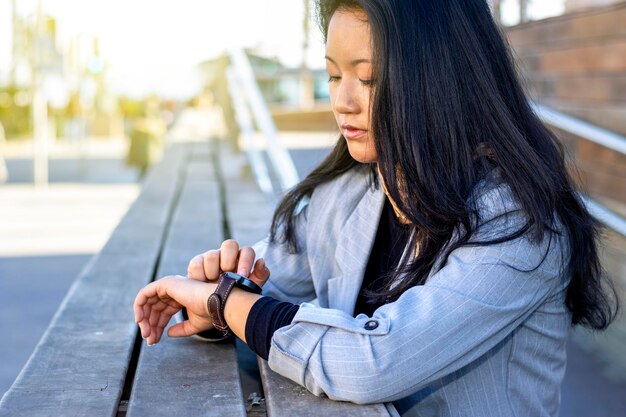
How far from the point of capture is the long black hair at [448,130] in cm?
163

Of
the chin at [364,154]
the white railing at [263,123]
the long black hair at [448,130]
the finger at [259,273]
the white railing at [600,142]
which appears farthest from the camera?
the white railing at [263,123]

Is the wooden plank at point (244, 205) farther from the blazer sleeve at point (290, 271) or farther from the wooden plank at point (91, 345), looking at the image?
the blazer sleeve at point (290, 271)

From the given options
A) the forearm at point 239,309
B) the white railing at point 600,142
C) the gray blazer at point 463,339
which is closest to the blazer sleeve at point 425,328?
the gray blazer at point 463,339

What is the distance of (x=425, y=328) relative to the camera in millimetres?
1491

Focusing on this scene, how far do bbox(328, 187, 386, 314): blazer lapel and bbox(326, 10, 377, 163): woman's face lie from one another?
21 cm

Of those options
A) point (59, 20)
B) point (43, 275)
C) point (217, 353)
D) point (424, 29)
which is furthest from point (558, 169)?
point (59, 20)

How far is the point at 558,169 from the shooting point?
5.63 feet

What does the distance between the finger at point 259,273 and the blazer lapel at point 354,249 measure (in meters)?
0.14

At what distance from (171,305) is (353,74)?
625mm

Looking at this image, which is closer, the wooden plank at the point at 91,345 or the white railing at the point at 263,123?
the wooden plank at the point at 91,345

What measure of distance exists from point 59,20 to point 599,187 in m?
15.7

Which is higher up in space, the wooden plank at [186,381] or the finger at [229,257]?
the finger at [229,257]

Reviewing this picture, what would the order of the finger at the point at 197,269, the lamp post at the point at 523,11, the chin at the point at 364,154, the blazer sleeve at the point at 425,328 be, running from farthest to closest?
the lamp post at the point at 523,11 → the finger at the point at 197,269 → the chin at the point at 364,154 → the blazer sleeve at the point at 425,328

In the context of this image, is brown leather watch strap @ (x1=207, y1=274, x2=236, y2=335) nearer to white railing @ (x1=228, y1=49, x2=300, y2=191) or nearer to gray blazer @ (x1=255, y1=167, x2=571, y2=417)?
gray blazer @ (x1=255, y1=167, x2=571, y2=417)
